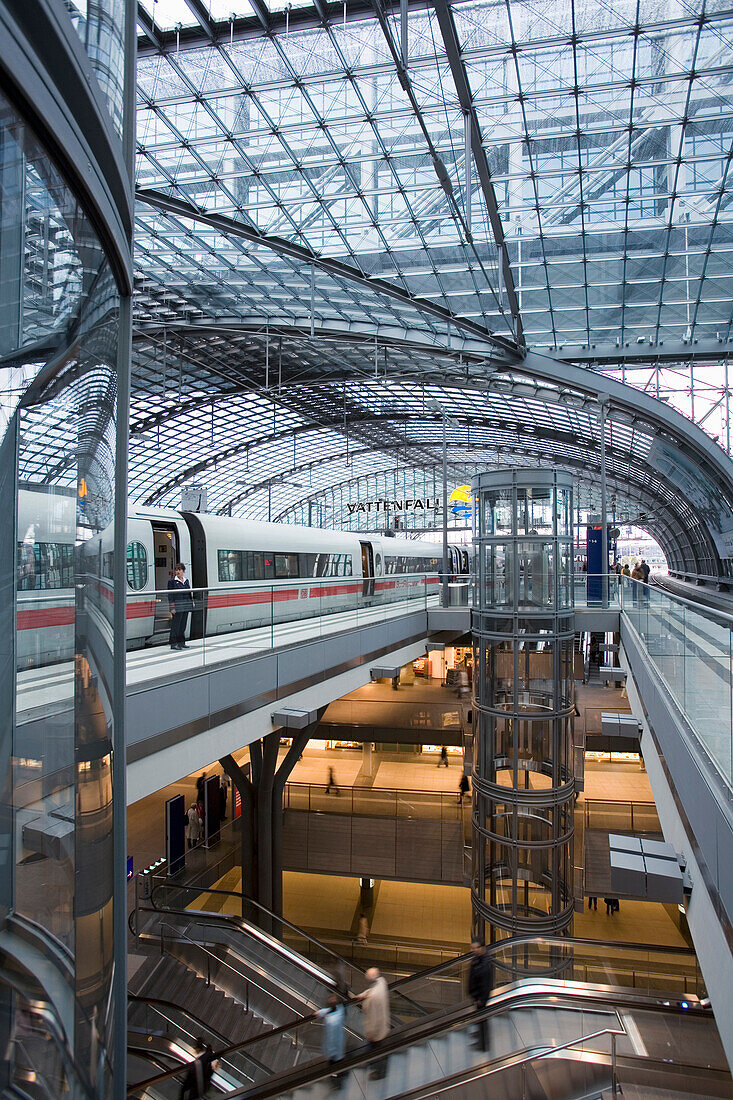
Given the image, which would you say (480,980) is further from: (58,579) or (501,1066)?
(58,579)

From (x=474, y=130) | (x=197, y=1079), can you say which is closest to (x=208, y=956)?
(x=197, y=1079)

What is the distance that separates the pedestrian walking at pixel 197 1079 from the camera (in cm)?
805

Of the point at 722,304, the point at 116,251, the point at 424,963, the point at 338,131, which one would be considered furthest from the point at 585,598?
the point at 116,251

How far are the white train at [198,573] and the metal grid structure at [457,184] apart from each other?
1017 cm

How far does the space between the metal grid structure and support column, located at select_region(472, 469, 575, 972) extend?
8.52m

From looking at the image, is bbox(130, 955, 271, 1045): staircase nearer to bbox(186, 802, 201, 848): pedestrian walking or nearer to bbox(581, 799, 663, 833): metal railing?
bbox(186, 802, 201, 848): pedestrian walking

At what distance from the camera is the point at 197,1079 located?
8.11 m

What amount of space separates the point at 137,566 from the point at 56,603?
12.5m

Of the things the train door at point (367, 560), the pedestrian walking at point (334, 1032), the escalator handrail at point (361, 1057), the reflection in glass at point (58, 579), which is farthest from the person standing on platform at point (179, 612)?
the train door at point (367, 560)

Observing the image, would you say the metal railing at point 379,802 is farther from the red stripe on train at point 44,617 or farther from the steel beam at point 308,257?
the red stripe on train at point 44,617

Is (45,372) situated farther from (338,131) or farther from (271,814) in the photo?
(338,131)

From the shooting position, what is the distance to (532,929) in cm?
1258

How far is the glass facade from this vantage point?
141 centimetres

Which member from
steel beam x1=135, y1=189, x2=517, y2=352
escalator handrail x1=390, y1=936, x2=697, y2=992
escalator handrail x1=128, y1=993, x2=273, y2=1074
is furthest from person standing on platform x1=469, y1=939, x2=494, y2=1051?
steel beam x1=135, y1=189, x2=517, y2=352
